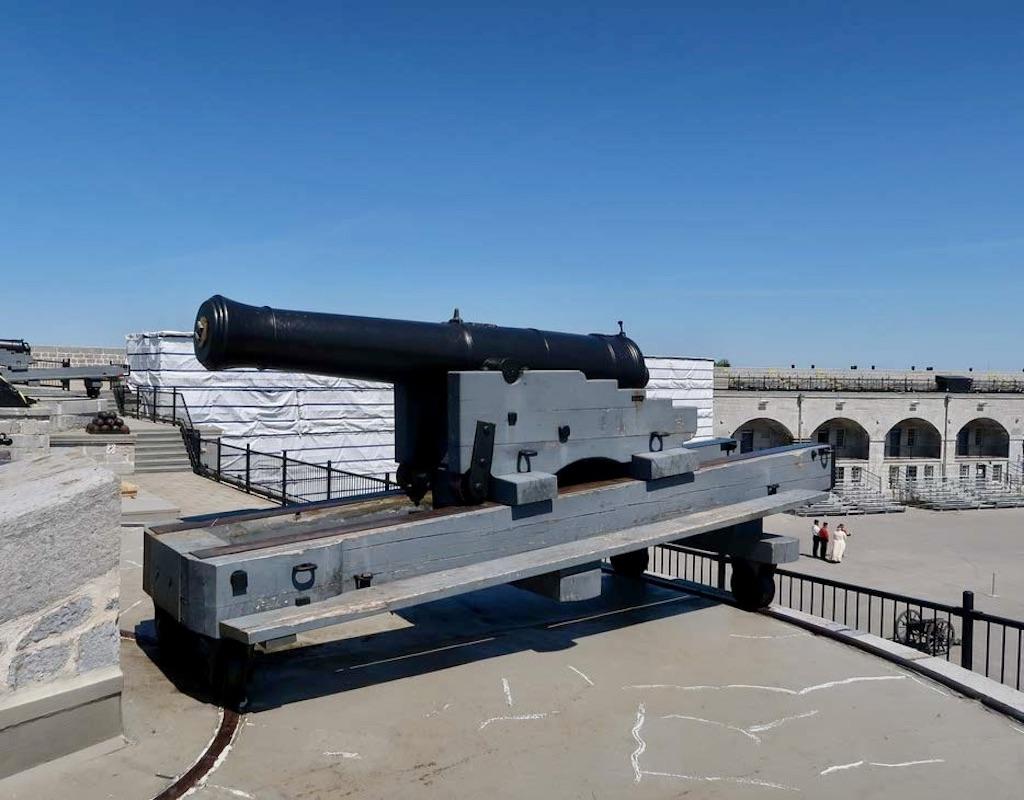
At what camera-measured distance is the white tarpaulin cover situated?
19469mm

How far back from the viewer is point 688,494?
19.4 feet

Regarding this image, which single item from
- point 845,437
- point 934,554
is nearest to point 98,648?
point 934,554

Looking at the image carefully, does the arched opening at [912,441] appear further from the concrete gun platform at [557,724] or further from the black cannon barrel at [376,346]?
the black cannon barrel at [376,346]

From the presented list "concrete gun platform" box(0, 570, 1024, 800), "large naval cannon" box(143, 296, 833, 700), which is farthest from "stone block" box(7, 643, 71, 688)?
"large naval cannon" box(143, 296, 833, 700)

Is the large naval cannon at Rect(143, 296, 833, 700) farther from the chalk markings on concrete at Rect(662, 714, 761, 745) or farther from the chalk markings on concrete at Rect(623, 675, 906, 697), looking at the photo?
the chalk markings on concrete at Rect(662, 714, 761, 745)

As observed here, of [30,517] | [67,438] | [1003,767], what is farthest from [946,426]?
[30,517]

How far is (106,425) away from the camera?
48.5 ft

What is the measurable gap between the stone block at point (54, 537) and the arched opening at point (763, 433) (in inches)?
1441

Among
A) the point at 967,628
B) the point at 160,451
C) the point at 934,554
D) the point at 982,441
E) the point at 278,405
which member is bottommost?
the point at 934,554

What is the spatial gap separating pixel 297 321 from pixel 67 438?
11.4m

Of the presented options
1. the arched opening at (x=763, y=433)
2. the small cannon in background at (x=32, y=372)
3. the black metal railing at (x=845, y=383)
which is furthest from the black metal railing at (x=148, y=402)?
the black metal railing at (x=845, y=383)

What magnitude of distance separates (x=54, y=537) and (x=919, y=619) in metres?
8.14

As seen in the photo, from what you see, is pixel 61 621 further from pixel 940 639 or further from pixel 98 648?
pixel 940 639

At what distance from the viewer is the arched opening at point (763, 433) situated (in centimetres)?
3856
